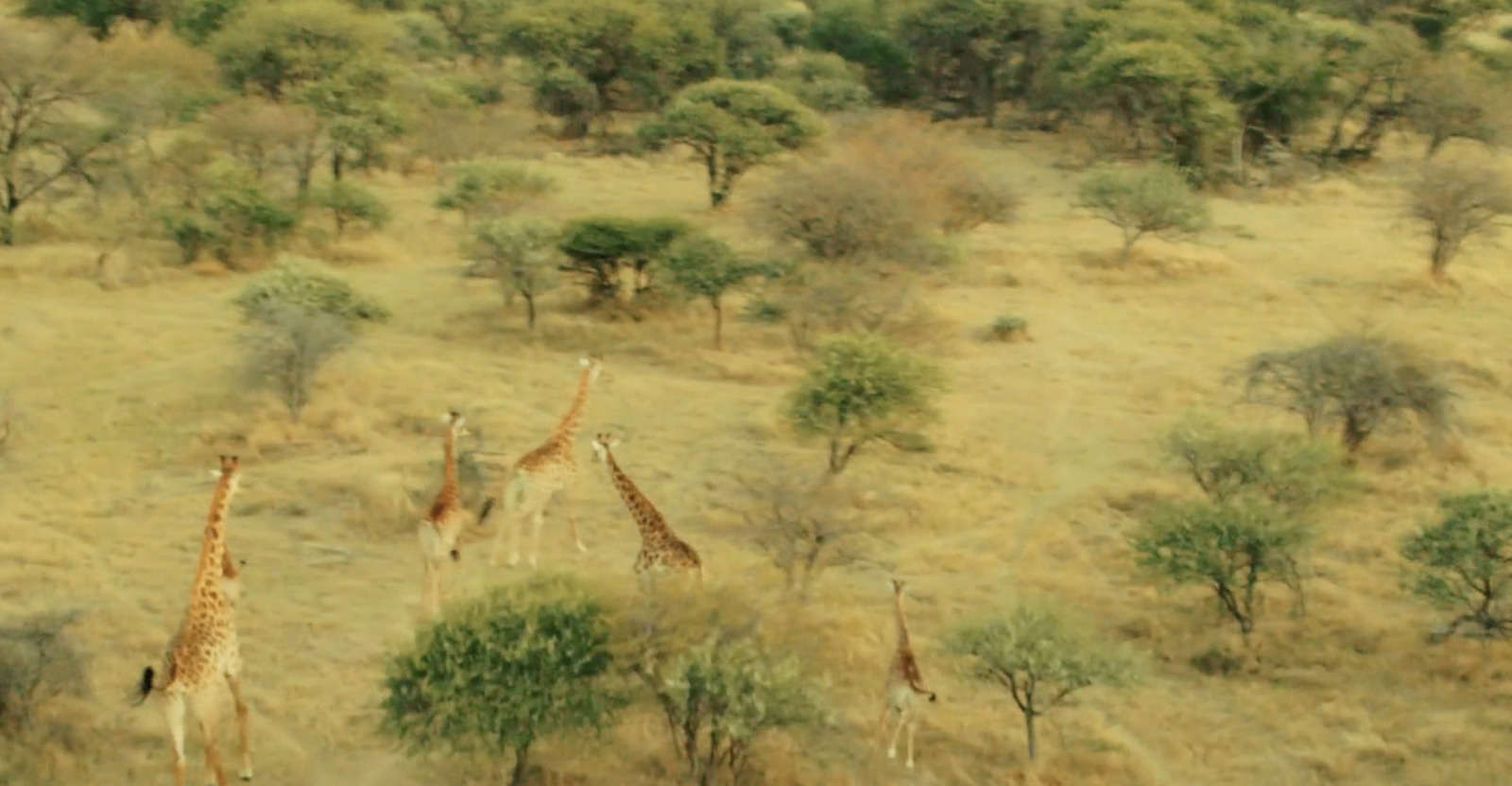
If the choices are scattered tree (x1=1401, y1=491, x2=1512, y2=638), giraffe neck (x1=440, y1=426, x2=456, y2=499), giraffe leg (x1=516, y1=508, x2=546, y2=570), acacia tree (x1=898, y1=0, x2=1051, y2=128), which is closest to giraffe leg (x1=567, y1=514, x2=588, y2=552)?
giraffe leg (x1=516, y1=508, x2=546, y2=570)

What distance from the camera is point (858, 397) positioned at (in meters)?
16.9

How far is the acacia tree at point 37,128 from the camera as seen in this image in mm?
26641

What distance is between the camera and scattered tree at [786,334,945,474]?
55.6 feet

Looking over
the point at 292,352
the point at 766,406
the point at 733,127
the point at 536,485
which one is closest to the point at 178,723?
the point at 536,485

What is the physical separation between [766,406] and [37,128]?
49.6 feet

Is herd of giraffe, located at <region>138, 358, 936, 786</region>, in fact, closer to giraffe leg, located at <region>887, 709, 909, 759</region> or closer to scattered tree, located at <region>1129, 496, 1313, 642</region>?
giraffe leg, located at <region>887, 709, 909, 759</region>

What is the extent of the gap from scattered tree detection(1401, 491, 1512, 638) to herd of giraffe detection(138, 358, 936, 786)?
447cm

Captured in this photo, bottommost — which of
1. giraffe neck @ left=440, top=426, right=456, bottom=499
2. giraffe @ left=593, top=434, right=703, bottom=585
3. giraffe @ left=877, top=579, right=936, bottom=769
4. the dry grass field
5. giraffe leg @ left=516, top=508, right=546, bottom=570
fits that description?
the dry grass field

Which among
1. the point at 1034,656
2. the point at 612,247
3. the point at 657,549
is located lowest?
the point at 612,247

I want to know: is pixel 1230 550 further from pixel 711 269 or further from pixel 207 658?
pixel 711 269

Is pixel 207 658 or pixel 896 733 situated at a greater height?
pixel 207 658

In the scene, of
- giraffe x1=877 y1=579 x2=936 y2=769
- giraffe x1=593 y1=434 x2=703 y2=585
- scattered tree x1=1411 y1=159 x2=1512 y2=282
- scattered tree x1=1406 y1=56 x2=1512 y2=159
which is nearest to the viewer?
giraffe x1=877 y1=579 x2=936 y2=769

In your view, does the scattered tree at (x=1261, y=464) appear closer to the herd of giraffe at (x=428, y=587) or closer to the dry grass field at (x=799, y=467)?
the dry grass field at (x=799, y=467)

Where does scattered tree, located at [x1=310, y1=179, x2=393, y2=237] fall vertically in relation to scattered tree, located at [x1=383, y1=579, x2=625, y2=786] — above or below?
below
